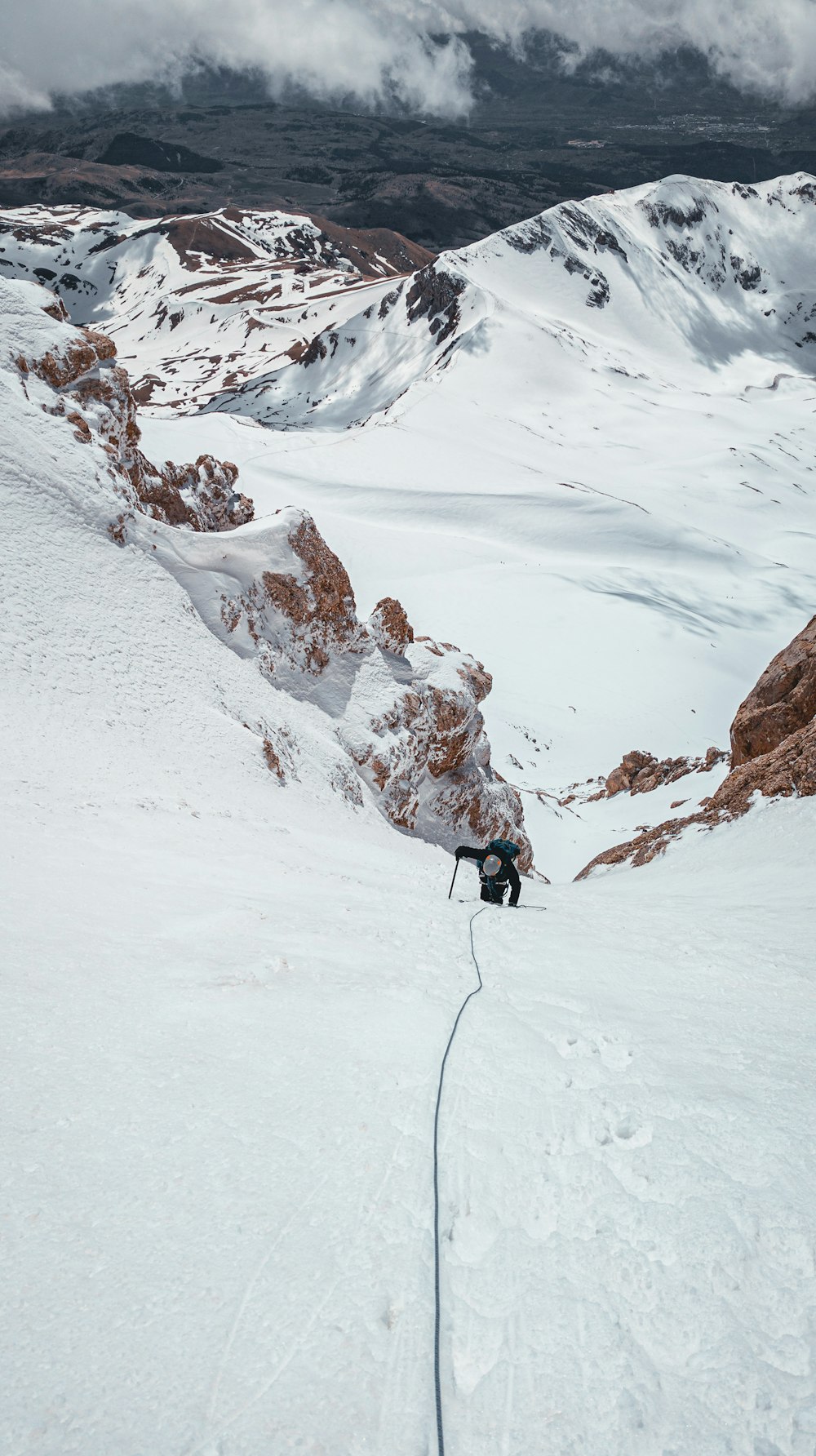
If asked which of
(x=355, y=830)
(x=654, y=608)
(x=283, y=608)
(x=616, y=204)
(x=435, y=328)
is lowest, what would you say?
(x=355, y=830)

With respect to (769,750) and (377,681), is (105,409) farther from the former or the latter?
(769,750)

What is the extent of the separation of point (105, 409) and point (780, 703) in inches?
552

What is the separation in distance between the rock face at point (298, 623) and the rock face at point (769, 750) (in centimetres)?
418

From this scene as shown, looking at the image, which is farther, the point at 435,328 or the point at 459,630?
the point at 435,328

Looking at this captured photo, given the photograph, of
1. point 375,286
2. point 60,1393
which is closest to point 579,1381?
point 60,1393

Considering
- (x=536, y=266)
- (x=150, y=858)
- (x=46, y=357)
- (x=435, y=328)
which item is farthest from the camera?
(x=536, y=266)

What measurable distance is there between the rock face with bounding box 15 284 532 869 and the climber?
413 centimetres

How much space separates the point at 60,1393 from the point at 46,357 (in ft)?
A: 51.4

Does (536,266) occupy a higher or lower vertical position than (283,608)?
higher

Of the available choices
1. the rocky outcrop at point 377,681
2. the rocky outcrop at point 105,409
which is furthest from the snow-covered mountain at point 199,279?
the rocky outcrop at point 377,681

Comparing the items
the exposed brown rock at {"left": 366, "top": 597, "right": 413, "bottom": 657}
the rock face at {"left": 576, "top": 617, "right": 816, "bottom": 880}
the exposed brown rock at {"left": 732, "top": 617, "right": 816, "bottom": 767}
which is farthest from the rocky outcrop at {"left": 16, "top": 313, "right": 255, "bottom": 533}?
the exposed brown rock at {"left": 732, "top": 617, "right": 816, "bottom": 767}

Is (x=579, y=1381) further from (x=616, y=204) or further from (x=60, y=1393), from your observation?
(x=616, y=204)

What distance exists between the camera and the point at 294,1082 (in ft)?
11.2

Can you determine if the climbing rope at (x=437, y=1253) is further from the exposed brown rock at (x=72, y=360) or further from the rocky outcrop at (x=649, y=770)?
the rocky outcrop at (x=649, y=770)
